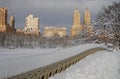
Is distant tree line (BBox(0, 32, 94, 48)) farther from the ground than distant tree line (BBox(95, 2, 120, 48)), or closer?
closer

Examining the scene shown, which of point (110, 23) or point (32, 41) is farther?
point (32, 41)

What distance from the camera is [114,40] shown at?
6250cm

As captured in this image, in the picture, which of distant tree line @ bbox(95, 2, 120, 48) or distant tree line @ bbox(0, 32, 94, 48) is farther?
distant tree line @ bbox(0, 32, 94, 48)

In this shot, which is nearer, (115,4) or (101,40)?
(115,4)

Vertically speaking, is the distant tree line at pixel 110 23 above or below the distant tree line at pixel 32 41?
above

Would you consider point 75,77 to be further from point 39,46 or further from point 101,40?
point 39,46

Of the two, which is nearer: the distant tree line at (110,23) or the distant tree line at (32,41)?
the distant tree line at (110,23)

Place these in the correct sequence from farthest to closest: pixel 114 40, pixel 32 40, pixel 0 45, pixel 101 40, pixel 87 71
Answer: pixel 32 40 < pixel 0 45 < pixel 101 40 < pixel 114 40 < pixel 87 71

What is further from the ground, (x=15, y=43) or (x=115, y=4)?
(x=115, y=4)

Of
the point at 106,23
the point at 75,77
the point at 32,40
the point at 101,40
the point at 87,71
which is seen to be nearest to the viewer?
the point at 75,77

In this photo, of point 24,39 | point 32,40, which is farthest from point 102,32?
point 32,40

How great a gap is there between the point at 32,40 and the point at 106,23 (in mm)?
95076

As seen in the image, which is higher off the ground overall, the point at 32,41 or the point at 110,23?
the point at 110,23

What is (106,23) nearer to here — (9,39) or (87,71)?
(87,71)
